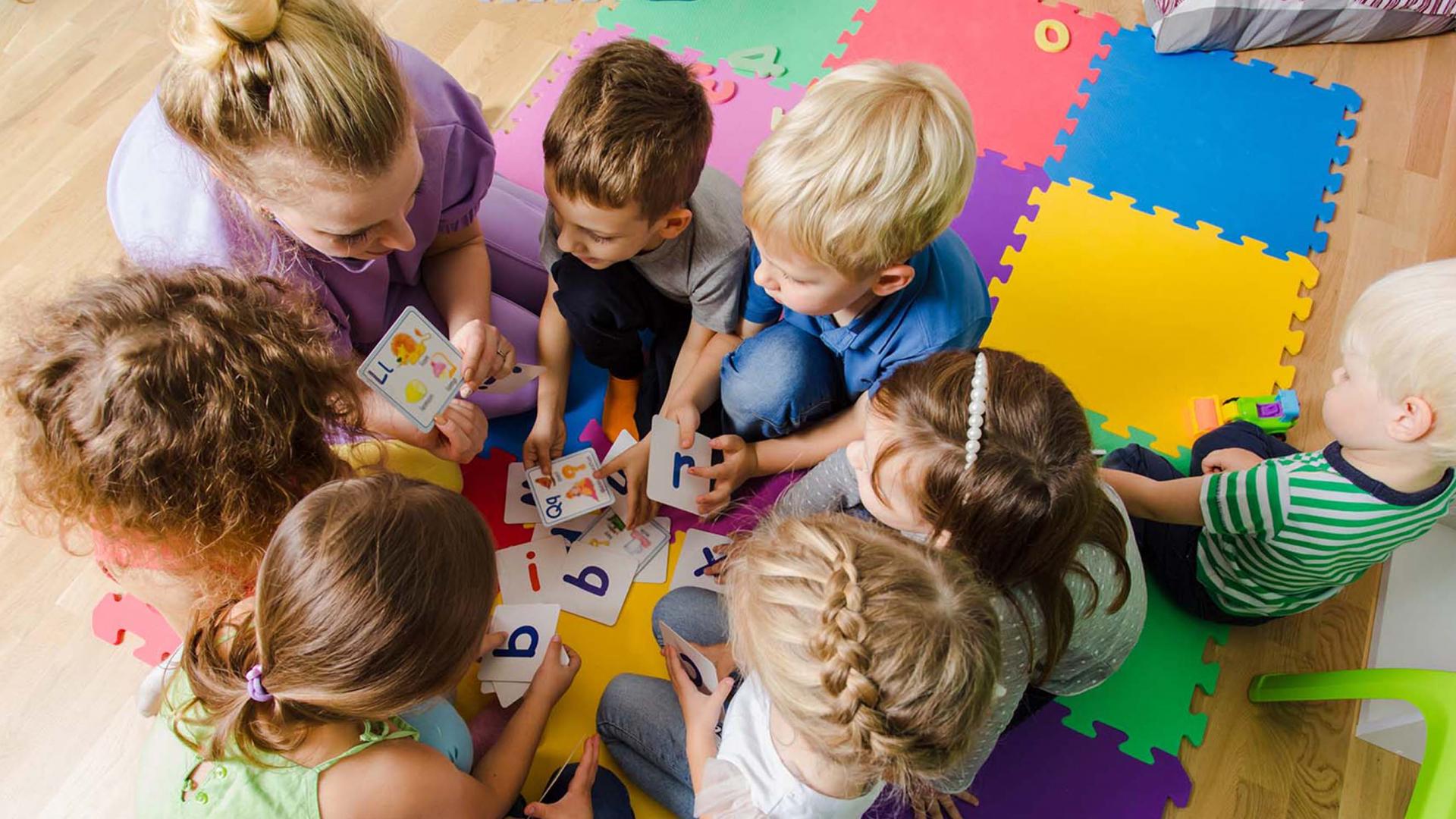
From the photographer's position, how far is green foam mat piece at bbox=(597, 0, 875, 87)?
236 centimetres

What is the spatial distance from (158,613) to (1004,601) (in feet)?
5.38

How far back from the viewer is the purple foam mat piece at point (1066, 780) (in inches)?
62.2

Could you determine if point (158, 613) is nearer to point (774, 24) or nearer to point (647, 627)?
point (647, 627)

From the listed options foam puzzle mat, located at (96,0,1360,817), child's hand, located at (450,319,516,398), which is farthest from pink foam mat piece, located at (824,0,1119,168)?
child's hand, located at (450,319,516,398)

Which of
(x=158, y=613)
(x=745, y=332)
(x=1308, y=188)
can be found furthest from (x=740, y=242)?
(x=1308, y=188)

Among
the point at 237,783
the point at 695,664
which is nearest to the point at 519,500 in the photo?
the point at 695,664

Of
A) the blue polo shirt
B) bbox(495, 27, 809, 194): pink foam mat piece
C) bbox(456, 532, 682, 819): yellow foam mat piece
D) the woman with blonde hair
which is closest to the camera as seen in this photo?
the woman with blonde hair

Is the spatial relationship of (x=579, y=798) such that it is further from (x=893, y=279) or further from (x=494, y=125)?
(x=494, y=125)

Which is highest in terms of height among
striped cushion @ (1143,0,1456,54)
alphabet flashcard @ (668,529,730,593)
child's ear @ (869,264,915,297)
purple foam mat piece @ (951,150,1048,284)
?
striped cushion @ (1143,0,1456,54)

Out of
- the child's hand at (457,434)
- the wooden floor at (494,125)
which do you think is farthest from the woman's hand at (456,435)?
the wooden floor at (494,125)

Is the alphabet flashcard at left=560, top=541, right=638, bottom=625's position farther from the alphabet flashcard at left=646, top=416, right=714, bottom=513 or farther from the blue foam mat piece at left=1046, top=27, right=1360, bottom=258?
the blue foam mat piece at left=1046, top=27, right=1360, bottom=258

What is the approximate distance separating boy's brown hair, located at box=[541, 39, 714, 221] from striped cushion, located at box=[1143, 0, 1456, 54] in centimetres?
161

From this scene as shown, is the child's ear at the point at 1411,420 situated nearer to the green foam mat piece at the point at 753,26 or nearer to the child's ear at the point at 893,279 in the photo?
the child's ear at the point at 893,279

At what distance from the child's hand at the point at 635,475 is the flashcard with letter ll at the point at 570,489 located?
26 millimetres
